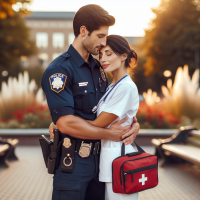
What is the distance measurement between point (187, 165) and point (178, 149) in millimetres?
1053

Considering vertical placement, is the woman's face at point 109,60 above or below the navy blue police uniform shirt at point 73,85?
above

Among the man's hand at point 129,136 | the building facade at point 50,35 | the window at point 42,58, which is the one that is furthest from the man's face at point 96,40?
the window at point 42,58

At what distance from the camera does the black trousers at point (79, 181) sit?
6.88ft

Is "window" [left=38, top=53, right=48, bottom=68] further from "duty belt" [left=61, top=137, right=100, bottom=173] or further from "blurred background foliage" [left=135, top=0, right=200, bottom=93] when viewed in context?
"duty belt" [left=61, top=137, right=100, bottom=173]

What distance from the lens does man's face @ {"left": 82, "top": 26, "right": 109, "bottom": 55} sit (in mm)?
2246

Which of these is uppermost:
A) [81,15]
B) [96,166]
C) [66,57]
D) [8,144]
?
[81,15]

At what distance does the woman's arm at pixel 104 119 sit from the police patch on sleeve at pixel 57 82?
0.37 meters

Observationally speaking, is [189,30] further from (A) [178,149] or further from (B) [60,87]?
(B) [60,87]

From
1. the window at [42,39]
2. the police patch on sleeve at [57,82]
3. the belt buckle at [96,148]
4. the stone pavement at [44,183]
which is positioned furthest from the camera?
the window at [42,39]

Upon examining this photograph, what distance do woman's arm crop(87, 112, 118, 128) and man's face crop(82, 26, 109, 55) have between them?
1.92 feet

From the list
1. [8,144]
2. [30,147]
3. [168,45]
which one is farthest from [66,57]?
[168,45]

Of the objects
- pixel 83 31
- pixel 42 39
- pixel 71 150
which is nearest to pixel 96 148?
pixel 71 150

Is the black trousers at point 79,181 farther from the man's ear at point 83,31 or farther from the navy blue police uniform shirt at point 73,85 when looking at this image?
the man's ear at point 83,31

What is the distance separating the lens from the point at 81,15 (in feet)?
7.34
